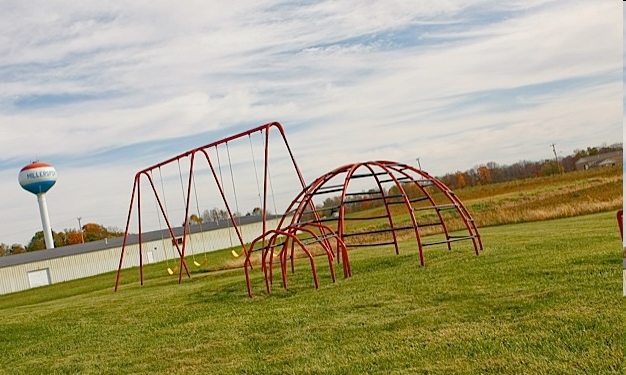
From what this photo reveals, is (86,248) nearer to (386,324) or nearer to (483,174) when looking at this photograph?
(483,174)

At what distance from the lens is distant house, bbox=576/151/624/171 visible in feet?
116

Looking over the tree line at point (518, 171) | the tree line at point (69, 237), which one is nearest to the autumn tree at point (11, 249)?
the tree line at point (69, 237)

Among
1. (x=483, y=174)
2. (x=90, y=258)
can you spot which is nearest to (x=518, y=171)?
(x=483, y=174)

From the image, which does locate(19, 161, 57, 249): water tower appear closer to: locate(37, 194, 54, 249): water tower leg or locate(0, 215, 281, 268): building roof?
locate(37, 194, 54, 249): water tower leg

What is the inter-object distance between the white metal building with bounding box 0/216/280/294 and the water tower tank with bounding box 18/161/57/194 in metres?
5.34

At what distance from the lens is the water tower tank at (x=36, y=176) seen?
51.9 meters

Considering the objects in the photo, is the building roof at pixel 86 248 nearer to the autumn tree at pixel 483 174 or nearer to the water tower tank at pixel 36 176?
the water tower tank at pixel 36 176

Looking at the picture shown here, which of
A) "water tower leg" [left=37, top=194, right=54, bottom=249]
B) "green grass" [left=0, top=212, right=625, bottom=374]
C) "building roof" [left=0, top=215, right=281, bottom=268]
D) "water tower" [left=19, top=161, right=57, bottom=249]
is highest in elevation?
"water tower" [left=19, top=161, right=57, bottom=249]

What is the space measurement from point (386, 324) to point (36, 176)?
4917cm

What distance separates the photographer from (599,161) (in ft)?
142

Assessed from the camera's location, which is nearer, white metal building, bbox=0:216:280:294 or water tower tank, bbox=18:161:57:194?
white metal building, bbox=0:216:280:294

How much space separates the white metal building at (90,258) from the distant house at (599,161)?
19836 millimetres

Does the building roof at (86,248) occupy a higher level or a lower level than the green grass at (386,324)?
higher

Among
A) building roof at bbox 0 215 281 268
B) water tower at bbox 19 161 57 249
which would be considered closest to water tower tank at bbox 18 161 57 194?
water tower at bbox 19 161 57 249
